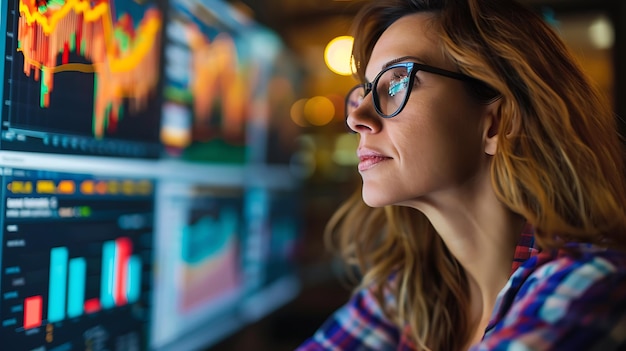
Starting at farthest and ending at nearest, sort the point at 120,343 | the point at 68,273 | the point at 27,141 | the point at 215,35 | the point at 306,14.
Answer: the point at 306,14
the point at 215,35
the point at 120,343
the point at 68,273
the point at 27,141

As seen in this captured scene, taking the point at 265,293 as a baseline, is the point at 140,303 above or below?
above

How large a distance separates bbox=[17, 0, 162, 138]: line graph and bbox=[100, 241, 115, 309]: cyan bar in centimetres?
22

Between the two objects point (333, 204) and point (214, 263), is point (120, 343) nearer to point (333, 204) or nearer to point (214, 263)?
point (214, 263)

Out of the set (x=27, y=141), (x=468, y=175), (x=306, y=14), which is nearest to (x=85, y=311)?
(x=27, y=141)

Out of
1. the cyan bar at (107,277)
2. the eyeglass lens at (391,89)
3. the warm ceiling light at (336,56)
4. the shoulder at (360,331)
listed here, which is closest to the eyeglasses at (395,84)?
the eyeglass lens at (391,89)

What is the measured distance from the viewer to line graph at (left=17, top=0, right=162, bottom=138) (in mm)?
920

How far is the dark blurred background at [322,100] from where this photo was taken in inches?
83.5

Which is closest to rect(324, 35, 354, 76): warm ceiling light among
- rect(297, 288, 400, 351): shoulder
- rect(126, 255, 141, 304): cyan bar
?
rect(297, 288, 400, 351): shoulder

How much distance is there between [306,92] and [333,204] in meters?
0.53

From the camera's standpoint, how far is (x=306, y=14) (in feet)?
7.77

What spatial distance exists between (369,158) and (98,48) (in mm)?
549

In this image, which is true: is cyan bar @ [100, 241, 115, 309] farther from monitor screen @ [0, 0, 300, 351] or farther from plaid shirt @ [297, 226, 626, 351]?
plaid shirt @ [297, 226, 626, 351]

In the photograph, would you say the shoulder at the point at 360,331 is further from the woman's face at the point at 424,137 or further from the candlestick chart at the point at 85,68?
the candlestick chart at the point at 85,68

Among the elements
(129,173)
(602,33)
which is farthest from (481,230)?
(602,33)
